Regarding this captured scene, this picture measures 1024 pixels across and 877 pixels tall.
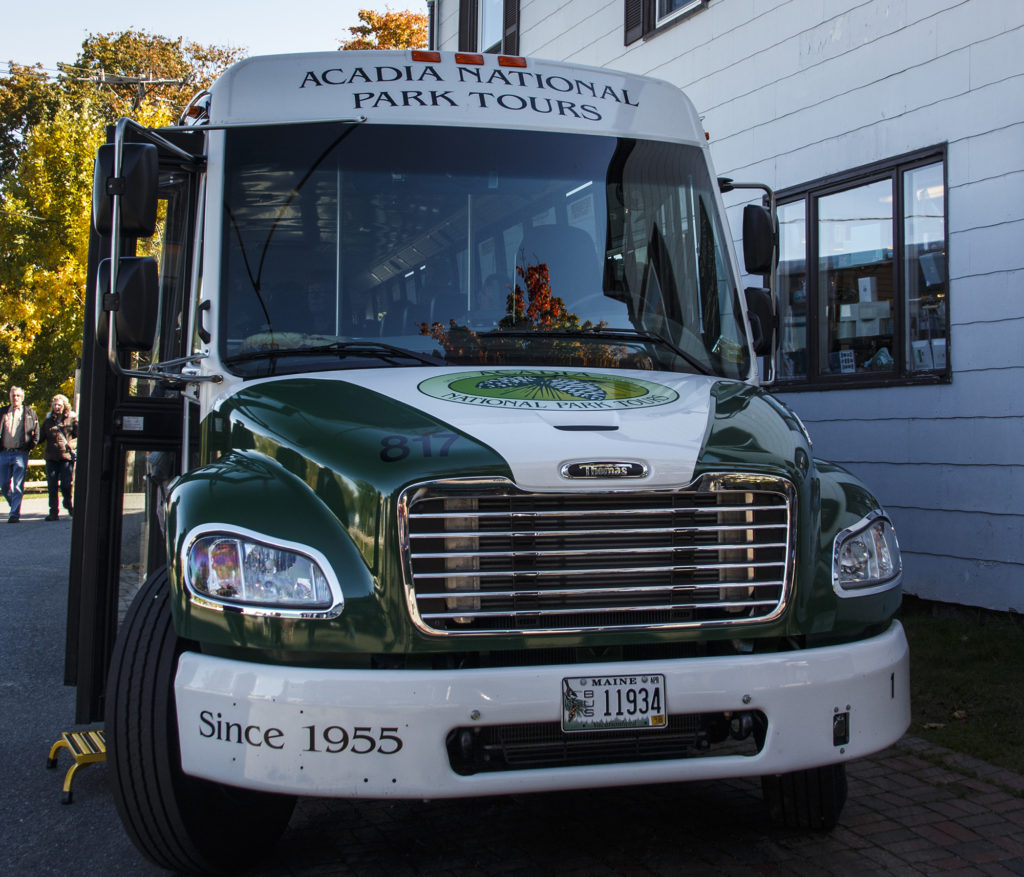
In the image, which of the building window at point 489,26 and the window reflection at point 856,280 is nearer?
the window reflection at point 856,280

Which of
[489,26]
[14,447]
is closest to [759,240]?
[489,26]

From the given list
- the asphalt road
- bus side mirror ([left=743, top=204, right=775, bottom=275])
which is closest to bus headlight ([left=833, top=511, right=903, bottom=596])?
the asphalt road

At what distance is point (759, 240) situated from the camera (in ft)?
18.8

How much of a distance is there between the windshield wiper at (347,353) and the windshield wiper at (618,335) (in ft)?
0.98

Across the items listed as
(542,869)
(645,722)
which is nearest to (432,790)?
(645,722)

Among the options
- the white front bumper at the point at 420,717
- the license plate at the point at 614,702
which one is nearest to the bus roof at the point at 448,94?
the white front bumper at the point at 420,717

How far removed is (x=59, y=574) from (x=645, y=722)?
9.95m

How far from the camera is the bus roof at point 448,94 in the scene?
5156 mm

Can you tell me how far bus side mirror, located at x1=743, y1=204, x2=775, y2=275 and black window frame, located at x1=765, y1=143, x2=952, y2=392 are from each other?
121 inches

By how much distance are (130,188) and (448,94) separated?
147 centimetres

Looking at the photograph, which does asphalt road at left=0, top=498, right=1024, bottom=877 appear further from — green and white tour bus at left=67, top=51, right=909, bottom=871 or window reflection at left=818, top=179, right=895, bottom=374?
window reflection at left=818, top=179, right=895, bottom=374

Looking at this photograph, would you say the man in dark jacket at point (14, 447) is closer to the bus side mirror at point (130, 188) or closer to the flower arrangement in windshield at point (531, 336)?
the bus side mirror at point (130, 188)

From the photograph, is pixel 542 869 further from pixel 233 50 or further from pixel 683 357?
pixel 233 50

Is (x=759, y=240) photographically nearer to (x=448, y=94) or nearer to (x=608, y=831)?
(x=448, y=94)
